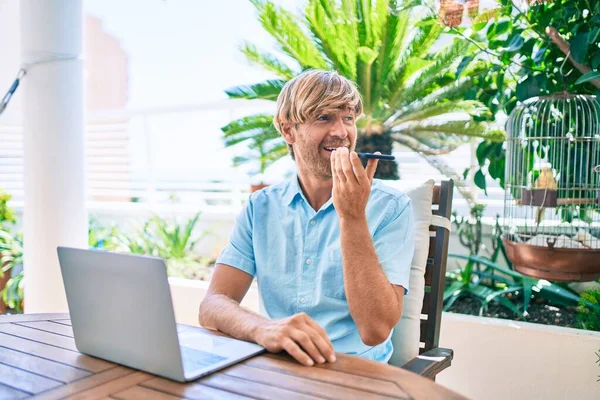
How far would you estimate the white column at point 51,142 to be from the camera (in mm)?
2578

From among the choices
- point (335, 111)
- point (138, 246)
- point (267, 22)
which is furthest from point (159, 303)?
point (138, 246)

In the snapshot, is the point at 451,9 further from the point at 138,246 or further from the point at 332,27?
the point at 138,246

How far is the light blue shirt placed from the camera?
1522 millimetres

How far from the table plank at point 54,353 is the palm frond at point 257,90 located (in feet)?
7.75

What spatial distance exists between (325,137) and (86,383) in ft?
3.04

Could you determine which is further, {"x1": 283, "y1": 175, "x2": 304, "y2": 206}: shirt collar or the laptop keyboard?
{"x1": 283, "y1": 175, "x2": 304, "y2": 206}: shirt collar

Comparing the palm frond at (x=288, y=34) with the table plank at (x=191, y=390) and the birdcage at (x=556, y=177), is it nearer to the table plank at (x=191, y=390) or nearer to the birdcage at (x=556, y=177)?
the birdcage at (x=556, y=177)

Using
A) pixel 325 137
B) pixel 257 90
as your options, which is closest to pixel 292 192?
pixel 325 137

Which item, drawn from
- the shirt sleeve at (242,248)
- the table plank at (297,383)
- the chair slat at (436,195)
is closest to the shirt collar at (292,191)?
the shirt sleeve at (242,248)

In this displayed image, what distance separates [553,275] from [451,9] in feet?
3.74

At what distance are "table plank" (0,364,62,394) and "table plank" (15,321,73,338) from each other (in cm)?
23

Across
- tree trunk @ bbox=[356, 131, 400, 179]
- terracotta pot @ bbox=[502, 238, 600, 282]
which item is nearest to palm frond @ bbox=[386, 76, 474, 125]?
tree trunk @ bbox=[356, 131, 400, 179]

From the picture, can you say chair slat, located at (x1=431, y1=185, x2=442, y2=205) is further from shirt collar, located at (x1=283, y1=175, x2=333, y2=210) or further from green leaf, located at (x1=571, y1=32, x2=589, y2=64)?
green leaf, located at (x1=571, y1=32, x2=589, y2=64)

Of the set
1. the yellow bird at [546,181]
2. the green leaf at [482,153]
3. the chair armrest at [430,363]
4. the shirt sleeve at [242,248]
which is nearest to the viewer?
the chair armrest at [430,363]
